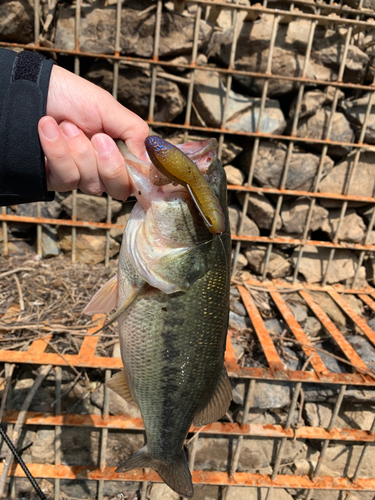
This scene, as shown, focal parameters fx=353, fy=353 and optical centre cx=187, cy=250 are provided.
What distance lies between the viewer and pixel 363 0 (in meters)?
4.23

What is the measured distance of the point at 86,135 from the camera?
63.9 inches

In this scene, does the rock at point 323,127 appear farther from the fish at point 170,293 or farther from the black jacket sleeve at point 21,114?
the black jacket sleeve at point 21,114

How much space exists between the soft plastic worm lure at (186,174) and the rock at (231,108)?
3.42m

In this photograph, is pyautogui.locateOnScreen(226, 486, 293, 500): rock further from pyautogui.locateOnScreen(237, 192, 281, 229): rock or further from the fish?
pyautogui.locateOnScreen(237, 192, 281, 229): rock

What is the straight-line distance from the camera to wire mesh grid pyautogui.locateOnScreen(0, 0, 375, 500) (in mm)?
3066

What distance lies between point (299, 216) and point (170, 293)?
3.78 m

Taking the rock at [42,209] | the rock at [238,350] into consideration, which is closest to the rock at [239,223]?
the rock at [238,350]

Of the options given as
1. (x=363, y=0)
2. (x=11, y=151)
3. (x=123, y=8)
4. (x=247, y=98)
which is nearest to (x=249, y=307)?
(x=247, y=98)

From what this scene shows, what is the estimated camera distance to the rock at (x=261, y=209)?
468 cm

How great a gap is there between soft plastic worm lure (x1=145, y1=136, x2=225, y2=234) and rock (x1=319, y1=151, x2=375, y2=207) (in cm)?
399

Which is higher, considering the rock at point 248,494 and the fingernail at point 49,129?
the fingernail at point 49,129

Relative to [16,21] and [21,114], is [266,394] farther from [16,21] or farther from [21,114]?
[16,21]

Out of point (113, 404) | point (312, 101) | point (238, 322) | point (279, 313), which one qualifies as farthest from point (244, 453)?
point (312, 101)

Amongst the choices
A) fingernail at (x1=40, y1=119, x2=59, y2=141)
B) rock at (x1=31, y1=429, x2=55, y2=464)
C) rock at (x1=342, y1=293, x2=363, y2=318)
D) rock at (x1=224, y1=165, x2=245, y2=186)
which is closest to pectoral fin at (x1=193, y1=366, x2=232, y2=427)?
fingernail at (x1=40, y1=119, x2=59, y2=141)
